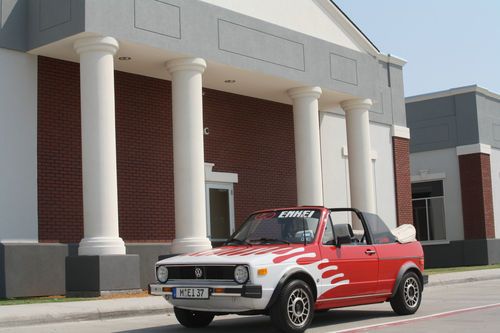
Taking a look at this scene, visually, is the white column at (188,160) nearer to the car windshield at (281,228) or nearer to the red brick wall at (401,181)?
the car windshield at (281,228)

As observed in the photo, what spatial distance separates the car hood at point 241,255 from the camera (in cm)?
907

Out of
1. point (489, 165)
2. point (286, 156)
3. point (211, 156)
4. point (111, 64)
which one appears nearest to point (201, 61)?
point (111, 64)

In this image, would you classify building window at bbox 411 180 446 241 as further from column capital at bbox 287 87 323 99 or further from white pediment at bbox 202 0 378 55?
column capital at bbox 287 87 323 99

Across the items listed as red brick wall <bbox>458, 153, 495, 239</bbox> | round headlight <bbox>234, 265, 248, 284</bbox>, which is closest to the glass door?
round headlight <bbox>234, 265, 248, 284</bbox>

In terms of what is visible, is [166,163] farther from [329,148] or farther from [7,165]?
[329,148]

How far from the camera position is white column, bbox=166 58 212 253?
16969 millimetres

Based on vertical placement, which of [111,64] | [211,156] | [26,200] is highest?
[111,64]

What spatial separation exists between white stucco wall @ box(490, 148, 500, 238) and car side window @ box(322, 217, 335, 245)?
24.3 metres

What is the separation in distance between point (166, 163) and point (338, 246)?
32.8 feet

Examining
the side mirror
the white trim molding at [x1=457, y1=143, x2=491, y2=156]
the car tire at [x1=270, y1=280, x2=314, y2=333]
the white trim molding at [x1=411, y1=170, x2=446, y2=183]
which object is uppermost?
the white trim molding at [x1=457, y1=143, x2=491, y2=156]

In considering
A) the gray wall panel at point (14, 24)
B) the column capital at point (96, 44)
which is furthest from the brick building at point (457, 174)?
the gray wall panel at point (14, 24)

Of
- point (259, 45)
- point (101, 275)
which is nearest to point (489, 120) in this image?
point (259, 45)

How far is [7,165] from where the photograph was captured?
1569 cm

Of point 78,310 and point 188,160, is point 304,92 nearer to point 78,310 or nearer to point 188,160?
point 188,160
